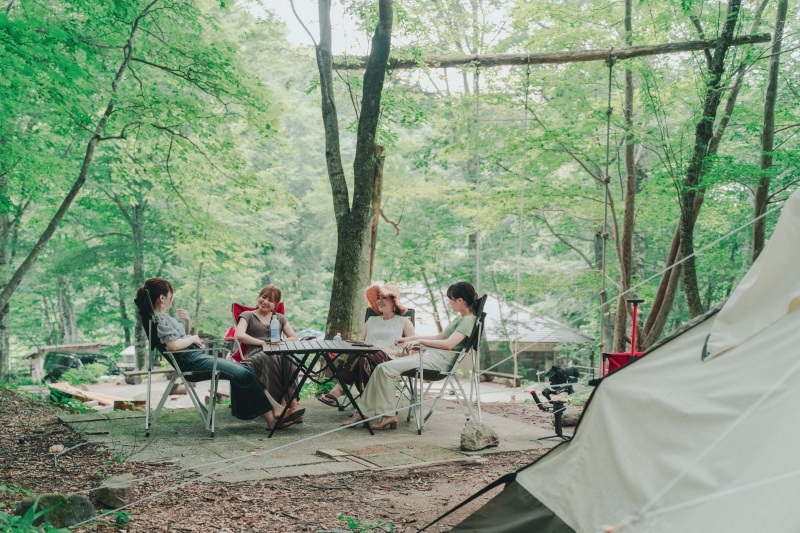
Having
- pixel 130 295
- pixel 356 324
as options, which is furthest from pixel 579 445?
pixel 130 295

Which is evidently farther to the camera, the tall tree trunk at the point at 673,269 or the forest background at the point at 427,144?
the tall tree trunk at the point at 673,269

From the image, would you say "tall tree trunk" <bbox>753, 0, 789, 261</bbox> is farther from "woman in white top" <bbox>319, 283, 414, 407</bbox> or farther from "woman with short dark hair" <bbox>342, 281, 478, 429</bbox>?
"woman in white top" <bbox>319, 283, 414, 407</bbox>

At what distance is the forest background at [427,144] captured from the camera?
680cm

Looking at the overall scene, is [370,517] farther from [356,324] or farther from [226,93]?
[226,93]

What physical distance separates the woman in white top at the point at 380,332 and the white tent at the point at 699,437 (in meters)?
2.74

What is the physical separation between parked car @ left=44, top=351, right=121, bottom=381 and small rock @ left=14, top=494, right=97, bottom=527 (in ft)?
48.1

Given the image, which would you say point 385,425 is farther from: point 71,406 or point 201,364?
point 71,406

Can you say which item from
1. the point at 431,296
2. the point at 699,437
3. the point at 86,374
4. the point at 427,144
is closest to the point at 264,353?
the point at 699,437

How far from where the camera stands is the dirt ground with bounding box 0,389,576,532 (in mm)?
2758

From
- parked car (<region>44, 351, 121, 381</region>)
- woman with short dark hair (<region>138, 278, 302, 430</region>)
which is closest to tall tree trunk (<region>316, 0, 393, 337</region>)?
woman with short dark hair (<region>138, 278, 302, 430</region>)

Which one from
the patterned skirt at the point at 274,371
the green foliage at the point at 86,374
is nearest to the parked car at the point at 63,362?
the green foliage at the point at 86,374

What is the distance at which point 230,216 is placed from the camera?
15375mm

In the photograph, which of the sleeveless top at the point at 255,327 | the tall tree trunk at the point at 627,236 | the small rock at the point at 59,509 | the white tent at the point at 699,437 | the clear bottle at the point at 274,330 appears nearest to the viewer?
the white tent at the point at 699,437

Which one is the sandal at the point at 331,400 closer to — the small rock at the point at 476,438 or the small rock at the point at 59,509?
the small rock at the point at 476,438
